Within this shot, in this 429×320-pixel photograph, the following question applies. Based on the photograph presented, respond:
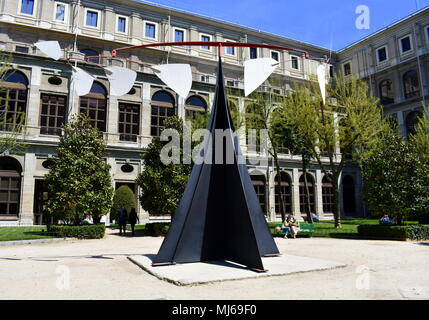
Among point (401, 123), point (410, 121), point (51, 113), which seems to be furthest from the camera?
point (401, 123)

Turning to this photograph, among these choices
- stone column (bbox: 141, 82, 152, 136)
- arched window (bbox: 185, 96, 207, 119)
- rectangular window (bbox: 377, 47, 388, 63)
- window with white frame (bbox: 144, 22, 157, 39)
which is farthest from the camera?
rectangular window (bbox: 377, 47, 388, 63)

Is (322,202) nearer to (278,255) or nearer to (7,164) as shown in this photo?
(278,255)

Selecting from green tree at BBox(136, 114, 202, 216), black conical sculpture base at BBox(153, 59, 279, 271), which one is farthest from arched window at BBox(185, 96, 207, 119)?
black conical sculpture base at BBox(153, 59, 279, 271)

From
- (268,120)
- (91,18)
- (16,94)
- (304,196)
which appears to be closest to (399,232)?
(268,120)

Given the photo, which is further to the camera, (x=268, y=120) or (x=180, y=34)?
(x=180, y=34)

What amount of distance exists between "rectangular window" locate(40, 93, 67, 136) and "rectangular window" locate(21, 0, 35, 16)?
33.2 feet

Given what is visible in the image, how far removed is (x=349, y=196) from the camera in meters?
38.0

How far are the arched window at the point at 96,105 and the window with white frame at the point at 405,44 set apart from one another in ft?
121

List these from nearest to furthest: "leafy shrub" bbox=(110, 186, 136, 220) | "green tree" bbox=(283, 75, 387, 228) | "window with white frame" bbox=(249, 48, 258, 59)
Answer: "green tree" bbox=(283, 75, 387, 228)
"leafy shrub" bbox=(110, 186, 136, 220)
"window with white frame" bbox=(249, 48, 258, 59)

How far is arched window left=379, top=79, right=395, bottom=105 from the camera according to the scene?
39.7 metres

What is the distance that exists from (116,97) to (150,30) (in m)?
11.3

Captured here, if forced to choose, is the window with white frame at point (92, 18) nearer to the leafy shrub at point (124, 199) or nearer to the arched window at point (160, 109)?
the arched window at point (160, 109)

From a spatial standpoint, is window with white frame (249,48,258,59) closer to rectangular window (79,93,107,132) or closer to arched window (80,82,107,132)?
arched window (80,82,107,132)

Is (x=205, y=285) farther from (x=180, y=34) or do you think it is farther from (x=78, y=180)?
(x=180, y=34)
